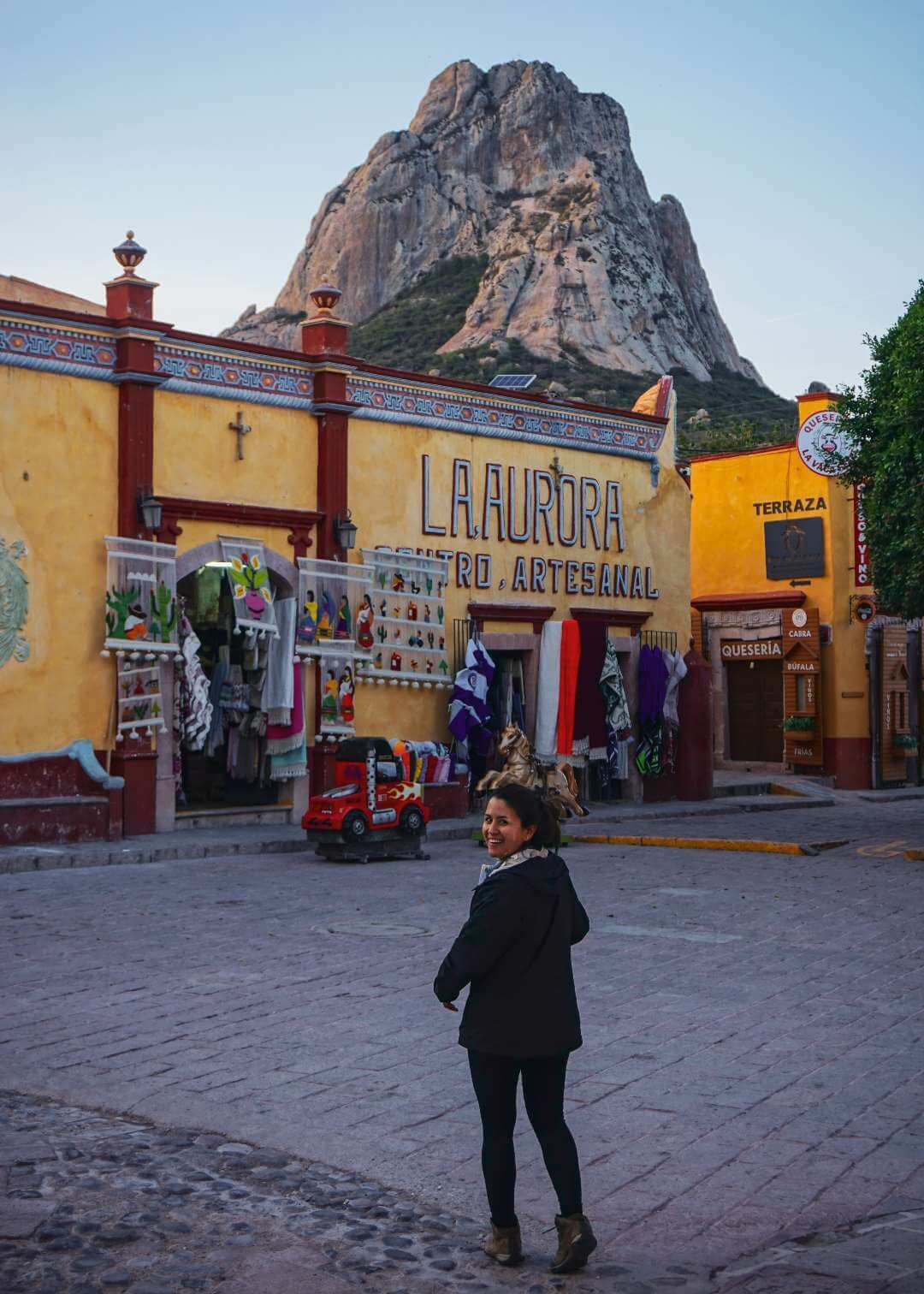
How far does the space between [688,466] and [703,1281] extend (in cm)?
3098

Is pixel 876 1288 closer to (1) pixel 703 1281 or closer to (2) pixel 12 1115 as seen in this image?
(1) pixel 703 1281

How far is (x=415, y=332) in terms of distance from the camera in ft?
298

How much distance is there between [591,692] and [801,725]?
8.02 metres

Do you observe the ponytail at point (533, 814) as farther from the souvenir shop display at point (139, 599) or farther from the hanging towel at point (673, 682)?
the hanging towel at point (673, 682)

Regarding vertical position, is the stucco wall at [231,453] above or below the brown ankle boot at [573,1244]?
above

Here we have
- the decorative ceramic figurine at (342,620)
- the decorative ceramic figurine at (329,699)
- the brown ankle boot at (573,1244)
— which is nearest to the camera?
the brown ankle boot at (573,1244)

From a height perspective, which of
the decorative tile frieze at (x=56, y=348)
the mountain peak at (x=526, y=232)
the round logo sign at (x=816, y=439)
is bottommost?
the decorative tile frieze at (x=56, y=348)

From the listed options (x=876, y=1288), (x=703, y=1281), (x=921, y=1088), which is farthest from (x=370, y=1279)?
(x=921, y=1088)

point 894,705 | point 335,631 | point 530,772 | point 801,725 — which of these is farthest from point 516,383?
point 894,705

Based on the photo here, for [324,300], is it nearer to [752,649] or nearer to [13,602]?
[13,602]

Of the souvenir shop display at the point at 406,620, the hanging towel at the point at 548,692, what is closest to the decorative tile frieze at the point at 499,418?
the souvenir shop display at the point at 406,620

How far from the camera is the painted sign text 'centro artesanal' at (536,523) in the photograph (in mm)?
22672

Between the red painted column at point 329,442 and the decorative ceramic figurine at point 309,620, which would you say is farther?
the red painted column at point 329,442

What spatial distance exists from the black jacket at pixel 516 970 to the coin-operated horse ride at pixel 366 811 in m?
11.9
